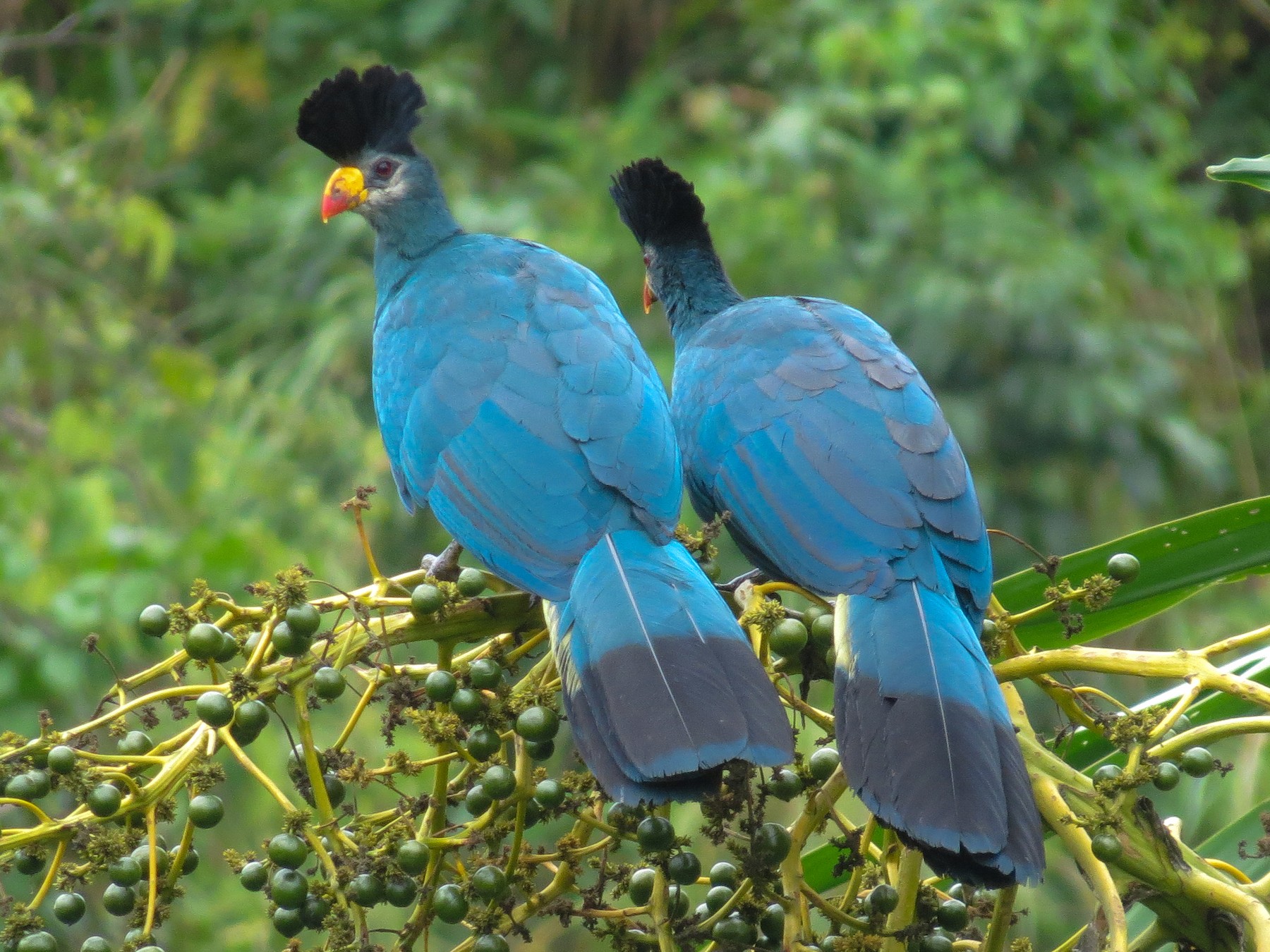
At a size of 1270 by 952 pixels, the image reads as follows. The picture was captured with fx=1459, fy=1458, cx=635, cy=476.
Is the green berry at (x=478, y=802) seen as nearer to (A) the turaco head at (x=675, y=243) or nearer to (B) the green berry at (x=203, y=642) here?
(B) the green berry at (x=203, y=642)

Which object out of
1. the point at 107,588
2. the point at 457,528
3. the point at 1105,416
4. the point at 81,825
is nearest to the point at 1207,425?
the point at 1105,416

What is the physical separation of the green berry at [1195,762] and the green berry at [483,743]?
78 centimetres

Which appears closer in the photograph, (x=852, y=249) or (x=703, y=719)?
(x=703, y=719)

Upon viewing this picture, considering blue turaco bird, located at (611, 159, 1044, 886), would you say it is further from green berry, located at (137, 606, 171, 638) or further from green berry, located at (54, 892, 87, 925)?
green berry, located at (54, 892, 87, 925)

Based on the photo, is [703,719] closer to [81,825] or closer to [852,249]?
[81,825]

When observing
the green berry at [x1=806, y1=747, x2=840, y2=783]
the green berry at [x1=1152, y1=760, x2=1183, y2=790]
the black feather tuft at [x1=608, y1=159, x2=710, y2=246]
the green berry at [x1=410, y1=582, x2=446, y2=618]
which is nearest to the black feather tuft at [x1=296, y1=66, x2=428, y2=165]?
the black feather tuft at [x1=608, y1=159, x2=710, y2=246]

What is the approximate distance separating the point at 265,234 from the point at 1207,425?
4865 millimetres

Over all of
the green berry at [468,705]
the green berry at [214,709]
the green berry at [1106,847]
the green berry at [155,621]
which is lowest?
the green berry at [1106,847]

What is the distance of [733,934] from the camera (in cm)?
166

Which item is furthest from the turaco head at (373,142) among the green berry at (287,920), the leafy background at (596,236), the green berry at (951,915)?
the green berry at (951,915)

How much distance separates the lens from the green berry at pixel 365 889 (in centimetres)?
163

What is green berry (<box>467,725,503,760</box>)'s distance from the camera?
5.61 ft

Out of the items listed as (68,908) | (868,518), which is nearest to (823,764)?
(868,518)

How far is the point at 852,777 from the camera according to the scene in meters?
1.71
